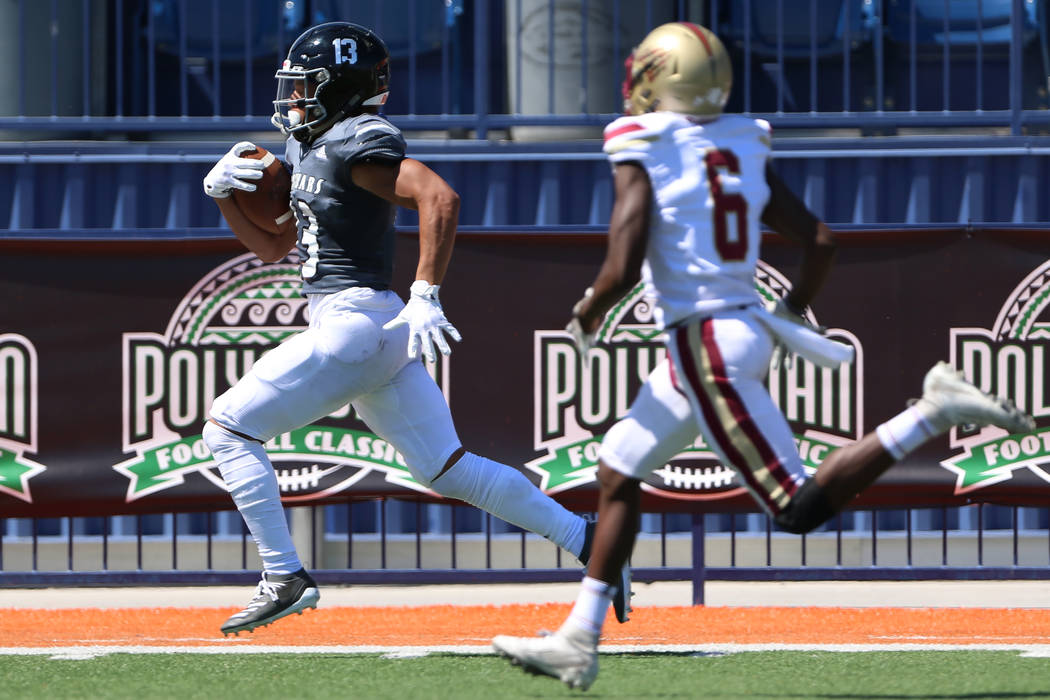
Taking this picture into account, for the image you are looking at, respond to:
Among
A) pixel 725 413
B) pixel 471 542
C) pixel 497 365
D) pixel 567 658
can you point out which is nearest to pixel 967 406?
pixel 725 413

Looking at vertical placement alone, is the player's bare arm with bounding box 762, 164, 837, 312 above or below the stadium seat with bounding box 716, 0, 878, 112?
below

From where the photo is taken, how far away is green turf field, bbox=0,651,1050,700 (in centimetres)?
466

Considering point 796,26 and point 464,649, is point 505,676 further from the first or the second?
point 796,26

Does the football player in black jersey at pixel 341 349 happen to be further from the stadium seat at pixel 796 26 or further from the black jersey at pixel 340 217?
the stadium seat at pixel 796 26

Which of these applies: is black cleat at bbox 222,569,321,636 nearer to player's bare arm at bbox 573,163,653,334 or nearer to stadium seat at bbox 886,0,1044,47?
player's bare arm at bbox 573,163,653,334

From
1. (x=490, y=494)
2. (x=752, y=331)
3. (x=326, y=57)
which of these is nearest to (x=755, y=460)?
(x=752, y=331)

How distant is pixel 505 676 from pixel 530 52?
17.8ft

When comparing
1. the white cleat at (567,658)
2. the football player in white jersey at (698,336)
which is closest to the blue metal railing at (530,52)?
the football player in white jersey at (698,336)

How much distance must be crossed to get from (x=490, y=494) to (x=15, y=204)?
3.92 metres

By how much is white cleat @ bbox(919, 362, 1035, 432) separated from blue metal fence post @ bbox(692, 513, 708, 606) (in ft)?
10.4

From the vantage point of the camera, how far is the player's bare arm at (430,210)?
16.5ft

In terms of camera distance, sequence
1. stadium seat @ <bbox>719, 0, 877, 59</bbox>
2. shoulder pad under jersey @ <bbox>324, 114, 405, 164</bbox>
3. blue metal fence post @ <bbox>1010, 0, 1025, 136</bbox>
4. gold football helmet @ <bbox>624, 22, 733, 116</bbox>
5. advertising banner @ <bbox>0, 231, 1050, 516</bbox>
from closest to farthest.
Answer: gold football helmet @ <bbox>624, 22, 733, 116</bbox>, shoulder pad under jersey @ <bbox>324, 114, 405, 164</bbox>, advertising banner @ <bbox>0, 231, 1050, 516</bbox>, blue metal fence post @ <bbox>1010, 0, 1025, 136</bbox>, stadium seat @ <bbox>719, 0, 877, 59</bbox>

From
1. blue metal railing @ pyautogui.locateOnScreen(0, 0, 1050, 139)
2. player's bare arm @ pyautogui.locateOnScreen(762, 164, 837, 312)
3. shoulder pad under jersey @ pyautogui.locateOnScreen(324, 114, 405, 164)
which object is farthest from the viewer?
blue metal railing @ pyautogui.locateOnScreen(0, 0, 1050, 139)

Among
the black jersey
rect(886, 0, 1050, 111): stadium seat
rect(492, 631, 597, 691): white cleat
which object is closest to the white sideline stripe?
rect(492, 631, 597, 691): white cleat
